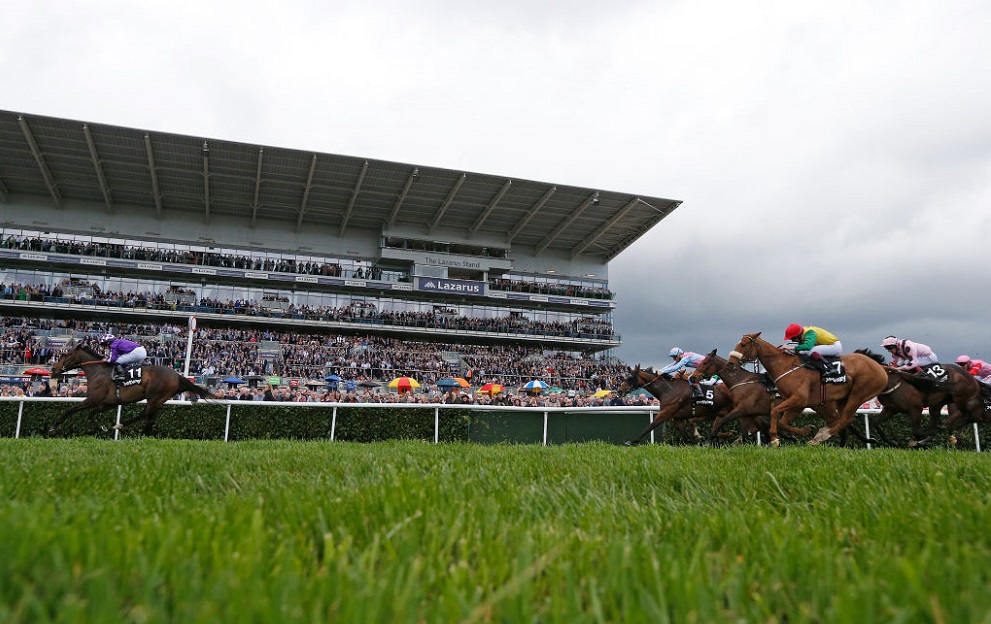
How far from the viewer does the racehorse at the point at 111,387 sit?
10.8 meters

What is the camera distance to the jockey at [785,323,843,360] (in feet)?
31.0

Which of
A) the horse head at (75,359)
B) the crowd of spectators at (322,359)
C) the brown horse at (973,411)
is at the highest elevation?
the crowd of spectators at (322,359)

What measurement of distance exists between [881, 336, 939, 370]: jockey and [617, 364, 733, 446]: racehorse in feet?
9.67

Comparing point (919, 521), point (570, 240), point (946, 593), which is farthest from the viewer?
point (570, 240)

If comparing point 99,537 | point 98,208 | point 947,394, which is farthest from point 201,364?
point 99,537

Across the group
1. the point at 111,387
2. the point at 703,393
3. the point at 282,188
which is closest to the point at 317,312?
the point at 282,188

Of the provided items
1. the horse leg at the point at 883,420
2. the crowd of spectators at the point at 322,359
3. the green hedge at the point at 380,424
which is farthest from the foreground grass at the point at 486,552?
the crowd of spectators at the point at 322,359

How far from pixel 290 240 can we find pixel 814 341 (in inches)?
1759

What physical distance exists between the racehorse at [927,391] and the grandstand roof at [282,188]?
3518 cm

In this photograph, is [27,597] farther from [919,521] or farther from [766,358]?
[766,358]

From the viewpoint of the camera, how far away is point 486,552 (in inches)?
62.4

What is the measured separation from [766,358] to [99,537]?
9876 mm

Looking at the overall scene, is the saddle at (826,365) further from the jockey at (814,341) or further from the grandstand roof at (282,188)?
the grandstand roof at (282,188)

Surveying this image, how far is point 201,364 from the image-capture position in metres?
36.0
